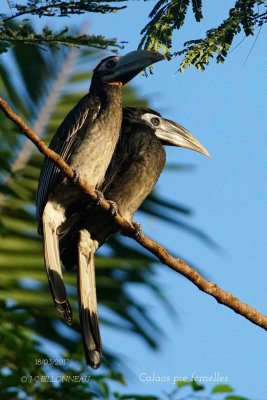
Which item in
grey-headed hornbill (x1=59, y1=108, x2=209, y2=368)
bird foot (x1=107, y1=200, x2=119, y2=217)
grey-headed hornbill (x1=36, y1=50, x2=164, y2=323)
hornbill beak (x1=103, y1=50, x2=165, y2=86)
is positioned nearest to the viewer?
bird foot (x1=107, y1=200, x2=119, y2=217)

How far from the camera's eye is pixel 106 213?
5738 mm

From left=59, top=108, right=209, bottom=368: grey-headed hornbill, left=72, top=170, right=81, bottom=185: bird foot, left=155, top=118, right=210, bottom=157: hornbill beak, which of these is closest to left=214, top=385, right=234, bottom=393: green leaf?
left=59, top=108, right=209, bottom=368: grey-headed hornbill

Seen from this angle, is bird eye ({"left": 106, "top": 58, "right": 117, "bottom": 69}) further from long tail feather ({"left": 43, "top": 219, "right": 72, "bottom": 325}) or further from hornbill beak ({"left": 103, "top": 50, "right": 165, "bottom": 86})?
long tail feather ({"left": 43, "top": 219, "right": 72, "bottom": 325})

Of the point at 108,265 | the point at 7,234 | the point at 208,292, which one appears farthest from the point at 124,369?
the point at 208,292

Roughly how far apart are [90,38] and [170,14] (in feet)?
1.14

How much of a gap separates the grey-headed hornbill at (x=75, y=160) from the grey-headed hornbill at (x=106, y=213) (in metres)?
0.15

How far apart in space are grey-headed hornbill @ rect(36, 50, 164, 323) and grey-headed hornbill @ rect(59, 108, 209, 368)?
15 centimetres

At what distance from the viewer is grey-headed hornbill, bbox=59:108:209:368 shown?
19.5ft

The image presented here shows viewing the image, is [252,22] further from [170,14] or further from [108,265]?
[108,265]

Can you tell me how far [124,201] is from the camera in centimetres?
615

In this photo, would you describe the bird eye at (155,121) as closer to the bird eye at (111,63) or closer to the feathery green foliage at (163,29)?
the bird eye at (111,63)

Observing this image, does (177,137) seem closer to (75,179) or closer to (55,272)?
(55,272)

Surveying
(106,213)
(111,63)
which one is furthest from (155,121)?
(106,213)

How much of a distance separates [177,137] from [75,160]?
1.04 metres
